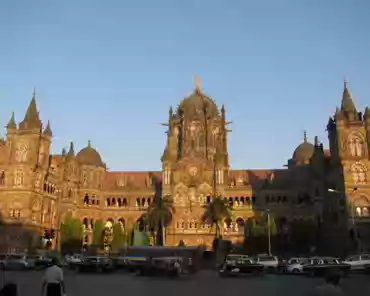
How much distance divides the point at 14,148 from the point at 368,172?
63.0 m

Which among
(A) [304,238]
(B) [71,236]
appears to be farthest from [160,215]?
(A) [304,238]

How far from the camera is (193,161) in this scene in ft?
287

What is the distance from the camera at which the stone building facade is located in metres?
71.1

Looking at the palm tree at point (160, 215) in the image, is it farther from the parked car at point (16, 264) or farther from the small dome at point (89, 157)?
the parked car at point (16, 264)

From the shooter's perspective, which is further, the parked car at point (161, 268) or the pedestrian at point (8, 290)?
Result: the parked car at point (161, 268)

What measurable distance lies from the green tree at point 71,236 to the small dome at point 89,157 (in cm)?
2116

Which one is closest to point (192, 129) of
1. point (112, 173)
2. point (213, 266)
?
point (112, 173)

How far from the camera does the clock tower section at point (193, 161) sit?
84.3 meters

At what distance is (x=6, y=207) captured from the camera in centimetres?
7306

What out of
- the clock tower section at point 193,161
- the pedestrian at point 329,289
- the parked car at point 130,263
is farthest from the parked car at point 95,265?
the clock tower section at point 193,161

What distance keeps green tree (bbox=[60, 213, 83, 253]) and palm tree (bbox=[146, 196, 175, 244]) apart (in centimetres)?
1361

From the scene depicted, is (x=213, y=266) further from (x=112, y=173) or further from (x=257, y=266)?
(x=112, y=173)

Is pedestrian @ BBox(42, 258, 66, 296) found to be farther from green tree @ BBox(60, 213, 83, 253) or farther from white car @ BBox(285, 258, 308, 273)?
green tree @ BBox(60, 213, 83, 253)

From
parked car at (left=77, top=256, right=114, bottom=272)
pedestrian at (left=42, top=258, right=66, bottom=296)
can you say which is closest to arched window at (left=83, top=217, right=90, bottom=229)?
parked car at (left=77, top=256, right=114, bottom=272)
